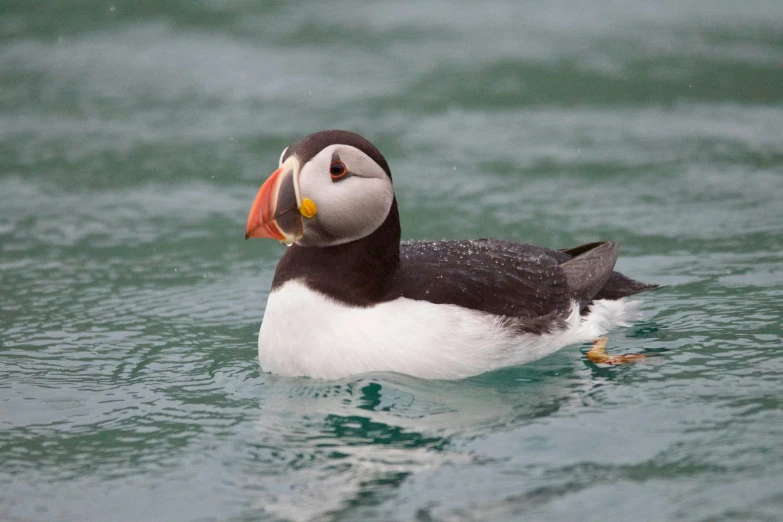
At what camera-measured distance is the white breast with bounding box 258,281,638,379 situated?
552cm

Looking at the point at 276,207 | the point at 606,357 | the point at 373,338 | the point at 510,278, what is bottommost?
Result: the point at 606,357

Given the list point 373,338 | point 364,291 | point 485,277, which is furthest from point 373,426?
point 485,277

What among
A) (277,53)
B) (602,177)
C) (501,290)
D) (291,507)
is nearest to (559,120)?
(602,177)

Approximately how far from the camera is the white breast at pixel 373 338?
5.52 meters

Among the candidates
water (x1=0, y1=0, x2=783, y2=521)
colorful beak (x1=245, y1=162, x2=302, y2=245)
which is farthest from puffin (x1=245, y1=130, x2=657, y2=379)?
water (x1=0, y1=0, x2=783, y2=521)

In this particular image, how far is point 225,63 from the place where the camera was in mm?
12297

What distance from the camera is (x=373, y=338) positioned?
5508 millimetres

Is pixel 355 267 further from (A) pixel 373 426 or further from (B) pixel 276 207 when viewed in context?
(A) pixel 373 426

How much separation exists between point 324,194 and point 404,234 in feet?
10.8

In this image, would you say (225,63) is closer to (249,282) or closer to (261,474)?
(249,282)

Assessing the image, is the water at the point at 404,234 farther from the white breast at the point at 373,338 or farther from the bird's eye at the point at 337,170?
the bird's eye at the point at 337,170

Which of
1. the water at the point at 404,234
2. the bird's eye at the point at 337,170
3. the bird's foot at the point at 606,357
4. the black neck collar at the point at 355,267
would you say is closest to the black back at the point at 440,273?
the black neck collar at the point at 355,267

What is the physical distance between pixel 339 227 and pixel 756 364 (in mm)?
2343

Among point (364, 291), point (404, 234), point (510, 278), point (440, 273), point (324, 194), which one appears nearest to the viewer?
point (324, 194)
